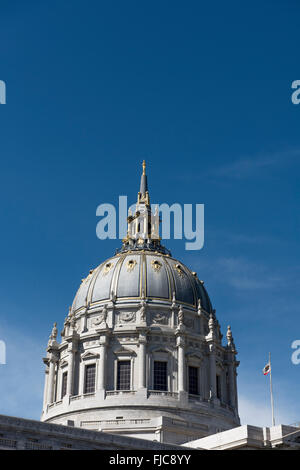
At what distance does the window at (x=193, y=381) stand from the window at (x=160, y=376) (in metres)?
3.34

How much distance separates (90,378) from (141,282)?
13.9 meters

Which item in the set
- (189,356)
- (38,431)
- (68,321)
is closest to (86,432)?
(38,431)

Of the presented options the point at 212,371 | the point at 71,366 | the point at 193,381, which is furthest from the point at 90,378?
the point at 212,371

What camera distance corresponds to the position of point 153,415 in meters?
79.6

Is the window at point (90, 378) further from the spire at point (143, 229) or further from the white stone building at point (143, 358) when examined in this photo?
the spire at point (143, 229)

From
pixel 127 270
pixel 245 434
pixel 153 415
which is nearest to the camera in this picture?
pixel 245 434

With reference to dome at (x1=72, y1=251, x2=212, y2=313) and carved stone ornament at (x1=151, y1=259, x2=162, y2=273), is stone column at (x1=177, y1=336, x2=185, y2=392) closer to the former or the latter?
dome at (x1=72, y1=251, x2=212, y2=313)

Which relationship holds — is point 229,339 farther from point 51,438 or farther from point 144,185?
point 51,438

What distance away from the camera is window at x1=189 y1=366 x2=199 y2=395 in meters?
85.2

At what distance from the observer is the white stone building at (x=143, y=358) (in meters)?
80.2

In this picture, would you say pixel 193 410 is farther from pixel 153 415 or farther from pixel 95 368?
pixel 95 368

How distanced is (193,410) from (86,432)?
95.7 feet

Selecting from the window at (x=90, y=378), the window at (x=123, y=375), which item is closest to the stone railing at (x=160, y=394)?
the window at (x=123, y=375)

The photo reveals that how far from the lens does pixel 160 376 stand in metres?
84.4
